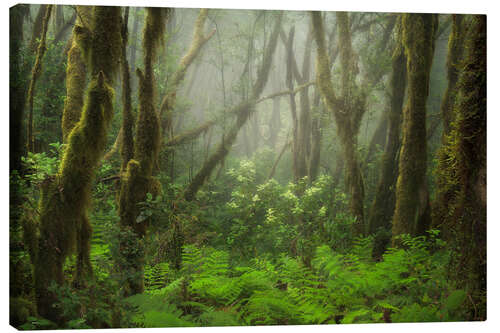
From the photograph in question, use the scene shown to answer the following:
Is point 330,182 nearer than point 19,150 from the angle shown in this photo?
No

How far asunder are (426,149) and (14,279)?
15.7 ft

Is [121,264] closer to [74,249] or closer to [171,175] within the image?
[74,249]

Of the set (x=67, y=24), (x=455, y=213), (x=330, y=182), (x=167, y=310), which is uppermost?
(x=67, y=24)

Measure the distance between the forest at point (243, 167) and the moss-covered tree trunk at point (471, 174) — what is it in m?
0.02

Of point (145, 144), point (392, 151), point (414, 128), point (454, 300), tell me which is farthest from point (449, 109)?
point (145, 144)

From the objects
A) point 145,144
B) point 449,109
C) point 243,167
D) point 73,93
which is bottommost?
point 243,167

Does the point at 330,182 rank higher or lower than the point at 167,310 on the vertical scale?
higher

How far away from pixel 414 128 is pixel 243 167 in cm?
220

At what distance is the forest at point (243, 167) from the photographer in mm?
4152

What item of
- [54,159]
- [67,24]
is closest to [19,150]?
[54,159]

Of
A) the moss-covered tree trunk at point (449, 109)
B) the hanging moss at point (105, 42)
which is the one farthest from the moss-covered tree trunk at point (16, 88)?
the moss-covered tree trunk at point (449, 109)

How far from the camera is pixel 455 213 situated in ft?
15.1

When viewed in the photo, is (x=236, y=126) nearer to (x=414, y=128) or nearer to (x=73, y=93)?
(x=73, y=93)

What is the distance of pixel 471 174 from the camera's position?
441 cm
